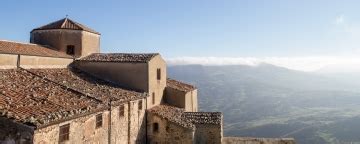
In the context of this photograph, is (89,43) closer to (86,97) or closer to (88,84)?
→ (88,84)

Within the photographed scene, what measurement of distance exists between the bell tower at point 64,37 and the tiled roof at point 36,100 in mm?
8752

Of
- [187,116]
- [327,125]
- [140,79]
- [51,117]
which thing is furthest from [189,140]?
[327,125]

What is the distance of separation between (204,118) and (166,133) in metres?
3.53

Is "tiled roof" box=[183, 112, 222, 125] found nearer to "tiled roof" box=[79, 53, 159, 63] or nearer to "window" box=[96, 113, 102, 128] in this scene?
"tiled roof" box=[79, 53, 159, 63]

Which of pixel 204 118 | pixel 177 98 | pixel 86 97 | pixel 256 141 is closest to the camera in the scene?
pixel 86 97

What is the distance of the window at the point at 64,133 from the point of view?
14.8 meters

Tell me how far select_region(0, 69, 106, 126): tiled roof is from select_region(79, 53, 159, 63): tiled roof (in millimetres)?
8448

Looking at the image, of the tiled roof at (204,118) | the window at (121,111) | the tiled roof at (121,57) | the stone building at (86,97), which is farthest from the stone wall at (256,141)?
the window at (121,111)

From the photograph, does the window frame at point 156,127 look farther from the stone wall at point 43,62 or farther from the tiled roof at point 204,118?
the stone wall at point 43,62

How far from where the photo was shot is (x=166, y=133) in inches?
1025

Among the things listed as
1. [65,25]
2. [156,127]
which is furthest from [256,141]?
[65,25]

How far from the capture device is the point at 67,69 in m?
27.0

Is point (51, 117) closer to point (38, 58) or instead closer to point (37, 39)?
point (38, 58)

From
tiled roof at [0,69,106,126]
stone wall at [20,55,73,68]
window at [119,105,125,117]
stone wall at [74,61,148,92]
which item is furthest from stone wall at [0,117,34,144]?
stone wall at [74,61,148,92]
